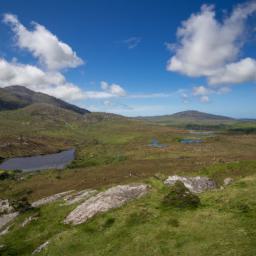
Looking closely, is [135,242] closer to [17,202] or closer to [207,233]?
[207,233]

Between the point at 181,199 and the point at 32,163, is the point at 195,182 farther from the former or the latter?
the point at 32,163

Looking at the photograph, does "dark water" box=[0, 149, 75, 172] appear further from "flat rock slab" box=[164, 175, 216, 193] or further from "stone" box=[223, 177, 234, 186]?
"stone" box=[223, 177, 234, 186]

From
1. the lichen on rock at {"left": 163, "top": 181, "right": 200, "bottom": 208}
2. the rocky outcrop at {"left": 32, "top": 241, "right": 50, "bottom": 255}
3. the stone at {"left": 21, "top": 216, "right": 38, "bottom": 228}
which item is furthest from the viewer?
the stone at {"left": 21, "top": 216, "right": 38, "bottom": 228}

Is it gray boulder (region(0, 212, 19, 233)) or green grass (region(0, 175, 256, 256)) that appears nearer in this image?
green grass (region(0, 175, 256, 256))

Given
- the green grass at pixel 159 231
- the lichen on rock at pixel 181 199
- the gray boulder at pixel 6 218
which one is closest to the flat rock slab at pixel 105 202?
the green grass at pixel 159 231

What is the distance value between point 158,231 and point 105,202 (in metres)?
12.1

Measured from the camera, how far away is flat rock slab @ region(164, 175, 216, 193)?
4678 centimetres

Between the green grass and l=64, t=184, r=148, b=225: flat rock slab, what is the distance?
77.9 inches

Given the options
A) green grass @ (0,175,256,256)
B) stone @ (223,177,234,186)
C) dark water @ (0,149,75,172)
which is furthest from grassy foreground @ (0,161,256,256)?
dark water @ (0,149,75,172)

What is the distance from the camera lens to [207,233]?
2442cm

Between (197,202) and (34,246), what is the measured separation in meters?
19.0

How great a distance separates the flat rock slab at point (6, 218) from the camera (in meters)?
44.1

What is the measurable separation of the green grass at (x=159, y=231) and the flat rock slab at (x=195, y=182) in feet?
34.9

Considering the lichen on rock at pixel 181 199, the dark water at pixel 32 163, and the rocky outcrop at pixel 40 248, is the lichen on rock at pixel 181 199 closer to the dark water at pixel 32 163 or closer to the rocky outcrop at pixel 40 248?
the rocky outcrop at pixel 40 248
